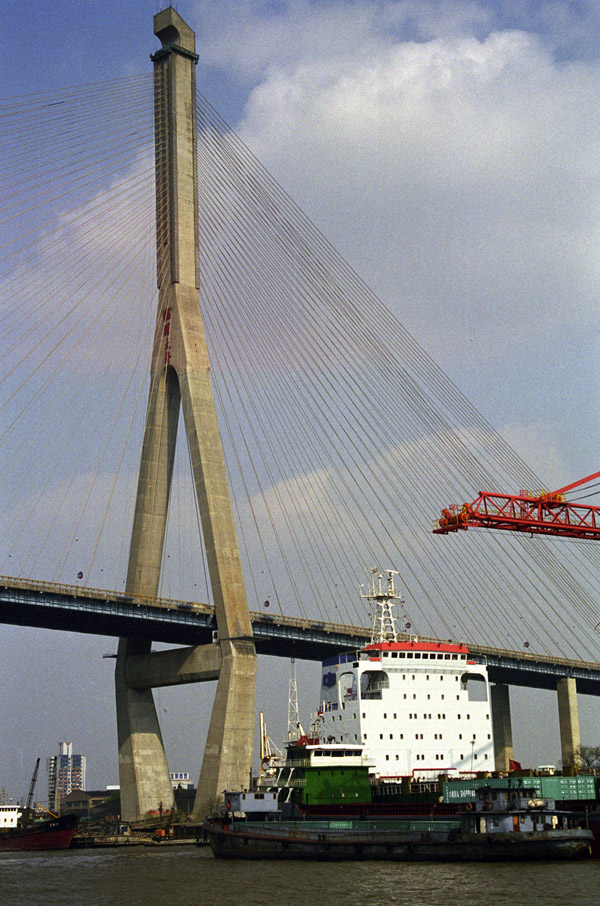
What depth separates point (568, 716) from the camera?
93688mm

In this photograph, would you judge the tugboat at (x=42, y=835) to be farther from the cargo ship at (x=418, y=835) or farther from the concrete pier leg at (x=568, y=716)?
the concrete pier leg at (x=568, y=716)

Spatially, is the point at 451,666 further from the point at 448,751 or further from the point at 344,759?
the point at 344,759

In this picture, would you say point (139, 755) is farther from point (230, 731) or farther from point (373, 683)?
point (373, 683)

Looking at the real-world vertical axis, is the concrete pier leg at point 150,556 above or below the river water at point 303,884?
above

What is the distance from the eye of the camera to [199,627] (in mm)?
67000

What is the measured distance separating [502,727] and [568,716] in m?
7.42

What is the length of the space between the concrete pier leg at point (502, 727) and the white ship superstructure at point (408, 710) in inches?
1990

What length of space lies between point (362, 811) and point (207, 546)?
826 inches

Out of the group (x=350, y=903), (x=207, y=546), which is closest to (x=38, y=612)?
(x=207, y=546)

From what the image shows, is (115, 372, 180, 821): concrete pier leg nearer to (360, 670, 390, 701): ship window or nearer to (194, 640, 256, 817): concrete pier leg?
(194, 640, 256, 817): concrete pier leg

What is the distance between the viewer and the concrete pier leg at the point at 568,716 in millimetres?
93688

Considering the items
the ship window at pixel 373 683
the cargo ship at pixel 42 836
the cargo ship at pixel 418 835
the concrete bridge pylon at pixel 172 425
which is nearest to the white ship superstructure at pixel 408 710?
the ship window at pixel 373 683

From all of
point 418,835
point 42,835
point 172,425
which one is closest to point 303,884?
point 418,835

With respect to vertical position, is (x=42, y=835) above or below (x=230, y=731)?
below
